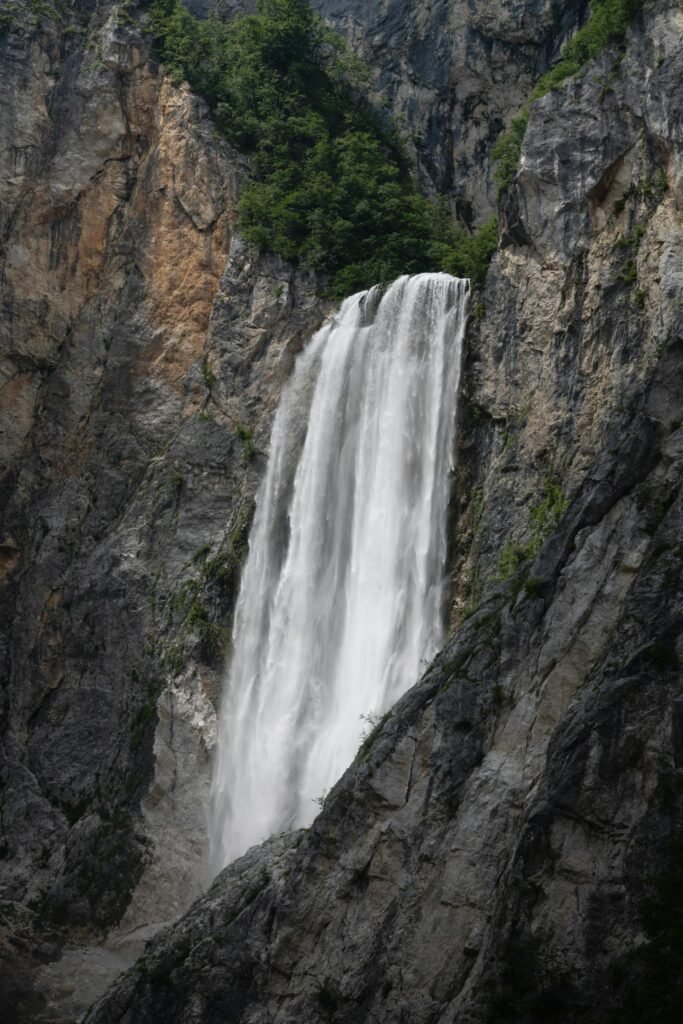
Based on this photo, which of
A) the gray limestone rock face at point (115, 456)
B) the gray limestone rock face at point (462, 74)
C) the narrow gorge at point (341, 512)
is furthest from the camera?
the gray limestone rock face at point (462, 74)

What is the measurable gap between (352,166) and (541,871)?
2717 cm

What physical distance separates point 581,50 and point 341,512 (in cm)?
1250

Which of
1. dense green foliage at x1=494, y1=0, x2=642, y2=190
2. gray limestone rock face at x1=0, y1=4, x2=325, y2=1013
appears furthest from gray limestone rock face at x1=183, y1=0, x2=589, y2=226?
dense green foliage at x1=494, y1=0, x2=642, y2=190

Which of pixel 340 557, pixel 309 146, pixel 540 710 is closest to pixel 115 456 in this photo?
pixel 340 557

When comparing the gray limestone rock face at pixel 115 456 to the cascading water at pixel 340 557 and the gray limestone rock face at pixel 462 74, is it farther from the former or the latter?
the gray limestone rock face at pixel 462 74

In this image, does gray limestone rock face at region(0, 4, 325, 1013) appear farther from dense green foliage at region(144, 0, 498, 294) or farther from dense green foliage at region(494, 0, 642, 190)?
dense green foliage at region(494, 0, 642, 190)

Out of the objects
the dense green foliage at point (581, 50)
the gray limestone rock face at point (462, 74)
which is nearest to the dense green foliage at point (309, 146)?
the gray limestone rock face at point (462, 74)

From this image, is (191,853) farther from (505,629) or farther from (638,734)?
(638,734)

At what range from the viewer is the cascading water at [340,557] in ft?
99.0

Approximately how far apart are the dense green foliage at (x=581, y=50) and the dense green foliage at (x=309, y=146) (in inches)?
109

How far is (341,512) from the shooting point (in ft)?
108

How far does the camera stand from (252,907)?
2233 centimetres

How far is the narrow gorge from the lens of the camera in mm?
18734

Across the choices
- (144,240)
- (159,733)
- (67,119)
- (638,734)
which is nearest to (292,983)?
(638,734)
